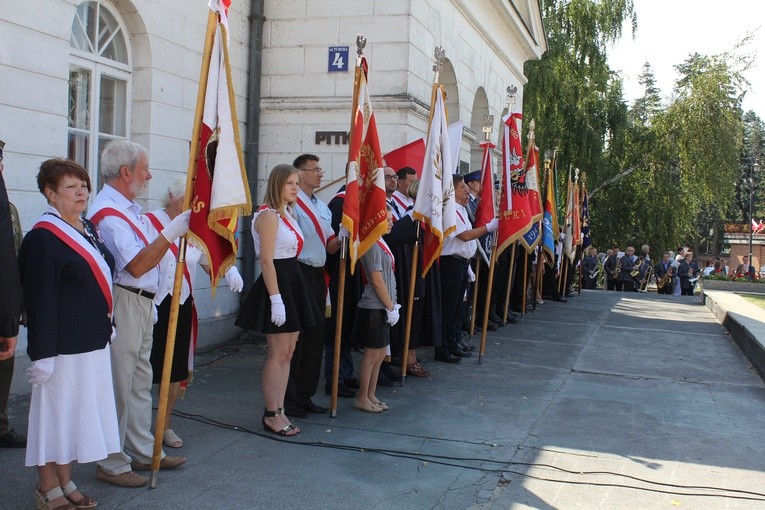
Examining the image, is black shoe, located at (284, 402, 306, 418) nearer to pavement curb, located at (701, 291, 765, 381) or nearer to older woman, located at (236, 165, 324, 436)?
older woman, located at (236, 165, 324, 436)

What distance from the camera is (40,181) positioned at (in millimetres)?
3943

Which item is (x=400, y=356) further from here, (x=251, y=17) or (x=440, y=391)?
(x=251, y=17)

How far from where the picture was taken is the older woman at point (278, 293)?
5.26 metres

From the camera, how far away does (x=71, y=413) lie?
390 centimetres

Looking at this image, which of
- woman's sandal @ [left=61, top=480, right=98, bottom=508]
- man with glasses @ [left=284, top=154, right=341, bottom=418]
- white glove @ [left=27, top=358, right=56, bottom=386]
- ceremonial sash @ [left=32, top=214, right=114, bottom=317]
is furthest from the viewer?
man with glasses @ [left=284, top=154, right=341, bottom=418]

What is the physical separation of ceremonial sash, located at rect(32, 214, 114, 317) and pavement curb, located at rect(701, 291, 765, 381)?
23.8 ft

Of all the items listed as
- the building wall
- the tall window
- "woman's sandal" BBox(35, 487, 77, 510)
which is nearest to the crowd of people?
"woman's sandal" BBox(35, 487, 77, 510)

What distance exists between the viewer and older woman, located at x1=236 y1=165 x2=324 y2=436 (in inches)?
207

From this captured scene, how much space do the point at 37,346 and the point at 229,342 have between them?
18.8 ft

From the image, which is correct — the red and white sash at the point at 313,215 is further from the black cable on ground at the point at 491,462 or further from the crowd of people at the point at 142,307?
the black cable on ground at the point at 491,462

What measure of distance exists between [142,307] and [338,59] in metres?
6.12

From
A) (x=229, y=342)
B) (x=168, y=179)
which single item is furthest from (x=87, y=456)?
(x=229, y=342)

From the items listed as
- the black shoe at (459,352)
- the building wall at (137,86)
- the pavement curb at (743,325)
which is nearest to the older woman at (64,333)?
the building wall at (137,86)

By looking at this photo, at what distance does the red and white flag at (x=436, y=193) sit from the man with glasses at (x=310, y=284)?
1.28 meters
